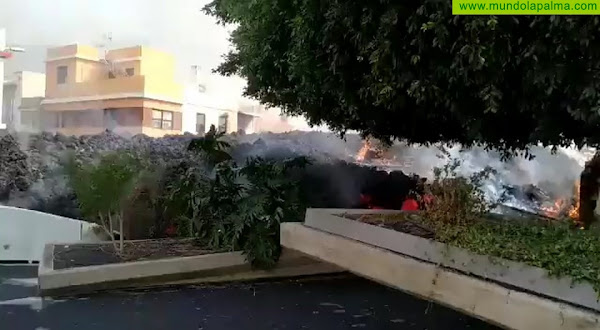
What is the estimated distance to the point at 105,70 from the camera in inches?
295

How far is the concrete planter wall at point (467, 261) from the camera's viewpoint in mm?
2527

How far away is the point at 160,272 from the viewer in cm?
520

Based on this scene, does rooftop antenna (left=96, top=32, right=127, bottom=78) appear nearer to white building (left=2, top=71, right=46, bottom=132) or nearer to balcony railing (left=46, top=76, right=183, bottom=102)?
balcony railing (left=46, top=76, right=183, bottom=102)

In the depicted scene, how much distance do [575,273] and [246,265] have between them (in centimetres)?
345

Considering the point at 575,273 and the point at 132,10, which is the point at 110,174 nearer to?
the point at 132,10

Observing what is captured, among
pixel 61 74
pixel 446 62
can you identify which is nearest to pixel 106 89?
pixel 61 74

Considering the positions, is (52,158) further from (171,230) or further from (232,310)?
(232,310)

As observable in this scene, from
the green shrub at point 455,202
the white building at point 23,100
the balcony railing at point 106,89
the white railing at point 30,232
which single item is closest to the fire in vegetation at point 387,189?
the balcony railing at point 106,89

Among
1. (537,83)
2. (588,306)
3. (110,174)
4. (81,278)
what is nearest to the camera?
(537,83)

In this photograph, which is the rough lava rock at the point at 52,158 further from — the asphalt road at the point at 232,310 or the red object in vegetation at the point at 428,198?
the red object in vegetation at the point at 428,198

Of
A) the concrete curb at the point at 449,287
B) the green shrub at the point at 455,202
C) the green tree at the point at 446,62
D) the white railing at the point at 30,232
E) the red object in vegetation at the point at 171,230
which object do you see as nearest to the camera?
the green tree at the point at 446,62

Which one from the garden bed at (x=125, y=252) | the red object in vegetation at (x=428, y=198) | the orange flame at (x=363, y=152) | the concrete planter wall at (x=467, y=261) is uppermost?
the orange flame at (x=363, y=152)

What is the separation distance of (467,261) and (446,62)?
113 centimetres

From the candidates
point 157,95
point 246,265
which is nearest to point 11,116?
point 157,95
